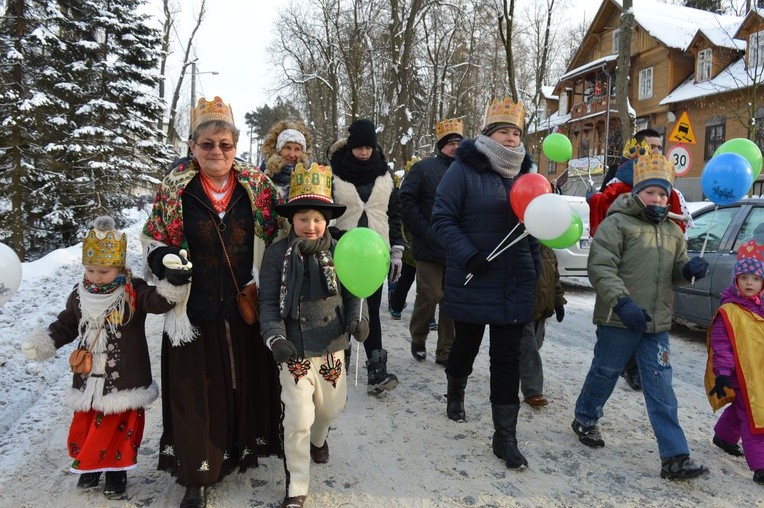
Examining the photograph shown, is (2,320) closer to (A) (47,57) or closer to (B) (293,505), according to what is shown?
(B) (293,505)

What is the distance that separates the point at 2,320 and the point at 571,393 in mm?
6164

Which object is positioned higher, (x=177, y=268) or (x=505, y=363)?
(x=177, y=268)

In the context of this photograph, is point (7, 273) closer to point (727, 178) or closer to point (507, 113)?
point (507, 113)

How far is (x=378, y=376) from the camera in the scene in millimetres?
4684

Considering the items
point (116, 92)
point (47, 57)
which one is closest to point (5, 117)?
point (47, 57)

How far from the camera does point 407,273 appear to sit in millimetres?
6867

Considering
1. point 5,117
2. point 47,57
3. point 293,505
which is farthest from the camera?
point 47,57

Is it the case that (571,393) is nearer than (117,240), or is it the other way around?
(117,240)

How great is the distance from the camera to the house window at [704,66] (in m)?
27.8

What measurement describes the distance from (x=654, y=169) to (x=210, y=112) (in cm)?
276

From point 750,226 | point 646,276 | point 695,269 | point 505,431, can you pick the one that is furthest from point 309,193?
point 750,226

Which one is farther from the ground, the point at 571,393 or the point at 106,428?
the point at 106,428

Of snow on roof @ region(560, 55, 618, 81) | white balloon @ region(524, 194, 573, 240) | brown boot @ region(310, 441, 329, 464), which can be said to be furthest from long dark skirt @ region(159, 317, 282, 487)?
snow on roof @ region(560, 55, 618, 81)

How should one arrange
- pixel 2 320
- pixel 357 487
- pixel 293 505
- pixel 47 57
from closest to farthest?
pixel 293 505, pixel 357 487, pixel 2 320, pixel 47 57
